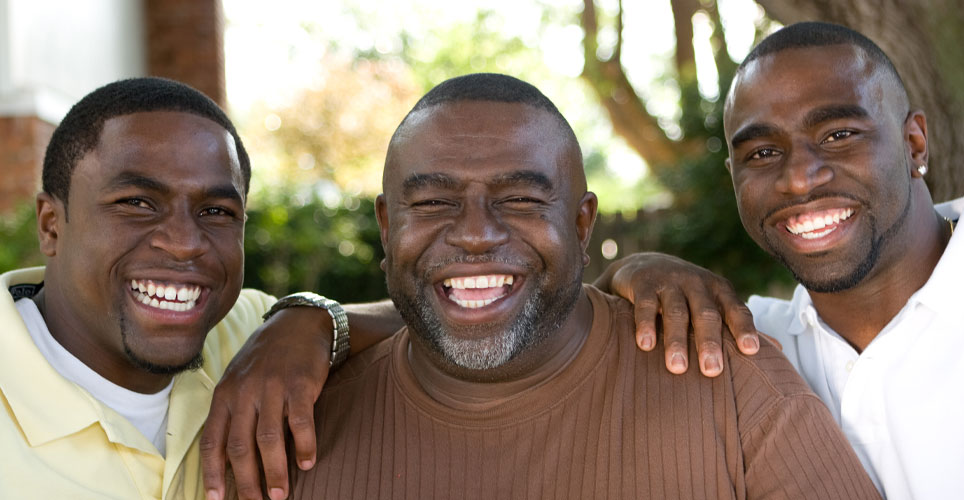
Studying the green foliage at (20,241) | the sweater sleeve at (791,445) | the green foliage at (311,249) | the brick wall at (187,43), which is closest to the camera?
the sweater sleeve at (791,445)

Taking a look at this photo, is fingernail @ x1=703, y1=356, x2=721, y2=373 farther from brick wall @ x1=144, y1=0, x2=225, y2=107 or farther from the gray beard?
brick wall @ x1=144, y1=0, x2=225, y2=107

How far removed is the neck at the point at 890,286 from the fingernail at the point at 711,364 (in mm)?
675

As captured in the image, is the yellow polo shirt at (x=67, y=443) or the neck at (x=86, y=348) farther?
the neck at (x=86, y=348)

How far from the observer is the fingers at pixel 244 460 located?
260 centimetres

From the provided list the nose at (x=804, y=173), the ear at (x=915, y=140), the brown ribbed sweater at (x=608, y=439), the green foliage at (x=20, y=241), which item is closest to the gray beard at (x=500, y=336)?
the brown ribbed sweater at (x=608, y=439)

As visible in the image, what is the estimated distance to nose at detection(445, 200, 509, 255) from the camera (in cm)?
268

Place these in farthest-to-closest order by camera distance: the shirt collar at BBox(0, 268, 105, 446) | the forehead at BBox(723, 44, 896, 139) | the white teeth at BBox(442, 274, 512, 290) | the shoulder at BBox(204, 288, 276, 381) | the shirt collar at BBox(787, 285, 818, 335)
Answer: the shoulder at BBox(204, 288, 276, 381) → the shirt collar at BBox(787, 285, 818, 335) → the forehead at BBox(723, 44, 896, 139) → the white teeth at BBox(442, 274, 512, 290) → the shirt collar at BBox(0, 268, 105, 446)

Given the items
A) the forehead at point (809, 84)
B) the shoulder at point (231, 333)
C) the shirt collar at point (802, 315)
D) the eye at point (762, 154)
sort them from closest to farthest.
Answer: the forehead at point (809, 84) < the eye at point (762, 154) < the shirt collar at point (802, 315) < the shoulder at point (231, 333)

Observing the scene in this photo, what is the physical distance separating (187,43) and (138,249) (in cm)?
794

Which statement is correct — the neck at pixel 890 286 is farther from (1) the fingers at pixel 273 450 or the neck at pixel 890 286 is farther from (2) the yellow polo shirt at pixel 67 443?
(2) the yellow polo shirt at pixel 67 443

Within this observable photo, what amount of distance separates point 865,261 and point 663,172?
611cm

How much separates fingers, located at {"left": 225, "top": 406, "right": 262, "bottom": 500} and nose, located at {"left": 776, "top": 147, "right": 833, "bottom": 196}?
5.85 ft

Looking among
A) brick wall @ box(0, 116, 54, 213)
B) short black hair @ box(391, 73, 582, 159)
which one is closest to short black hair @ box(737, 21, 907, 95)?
short black hair @ box(391, 73, 582, 159)

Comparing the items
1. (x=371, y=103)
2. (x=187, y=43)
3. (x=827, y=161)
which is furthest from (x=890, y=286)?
(x=371, y=103)
